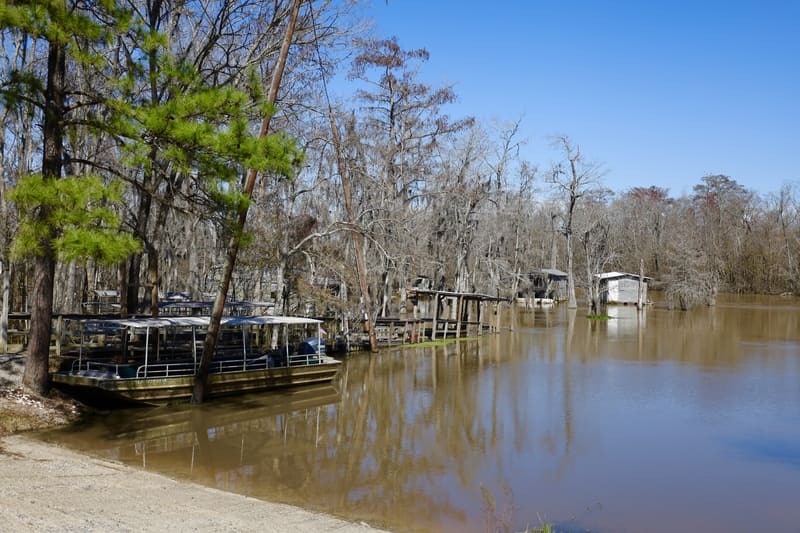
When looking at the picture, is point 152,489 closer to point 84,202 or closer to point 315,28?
point 84,202

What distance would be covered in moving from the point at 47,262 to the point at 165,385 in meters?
4.43

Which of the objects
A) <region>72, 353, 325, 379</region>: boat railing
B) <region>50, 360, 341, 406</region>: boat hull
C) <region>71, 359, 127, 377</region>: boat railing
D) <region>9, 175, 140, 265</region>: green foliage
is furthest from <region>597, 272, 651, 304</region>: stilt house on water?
<region>9, 175, 140, 265</region>: green foliage

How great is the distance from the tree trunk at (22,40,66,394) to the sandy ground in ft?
8.64

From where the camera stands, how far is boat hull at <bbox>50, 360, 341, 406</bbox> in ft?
54.3

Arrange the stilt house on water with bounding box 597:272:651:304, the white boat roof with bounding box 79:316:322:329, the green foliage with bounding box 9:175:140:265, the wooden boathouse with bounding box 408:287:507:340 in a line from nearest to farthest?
the green foliage with bounding box 9:175:140:265
the white boat roof with bounding box 79:316:322:329
the wooden boathouse with bounding box 408:287:507:340
the stilt house on water with bounding box 597:272:651:304

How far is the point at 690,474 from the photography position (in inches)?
523

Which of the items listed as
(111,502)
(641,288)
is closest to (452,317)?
(641,288)

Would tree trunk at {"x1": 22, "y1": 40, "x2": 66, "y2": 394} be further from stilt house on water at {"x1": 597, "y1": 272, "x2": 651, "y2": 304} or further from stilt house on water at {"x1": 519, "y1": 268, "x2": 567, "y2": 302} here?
stilt house on water at {"x1": 597, "y1": 272, "x2": 651, "y2": 304}

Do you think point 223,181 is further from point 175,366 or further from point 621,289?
point 621,289

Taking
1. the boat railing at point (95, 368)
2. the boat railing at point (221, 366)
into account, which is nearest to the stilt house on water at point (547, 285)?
the boat railing at point (221, 366)

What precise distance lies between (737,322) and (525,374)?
30330 millimetres

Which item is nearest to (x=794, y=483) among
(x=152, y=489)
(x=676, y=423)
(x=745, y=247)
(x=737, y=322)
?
(x=676, y=423)

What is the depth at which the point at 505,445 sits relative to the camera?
605 inches

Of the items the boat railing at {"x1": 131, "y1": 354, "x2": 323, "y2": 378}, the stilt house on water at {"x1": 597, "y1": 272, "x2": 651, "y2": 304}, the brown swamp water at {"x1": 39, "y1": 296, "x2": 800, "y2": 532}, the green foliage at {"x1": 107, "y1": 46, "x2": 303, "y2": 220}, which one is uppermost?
the green foliage at {"x1": 107, "y1": 46, "x2": 303, "y2": 220}
